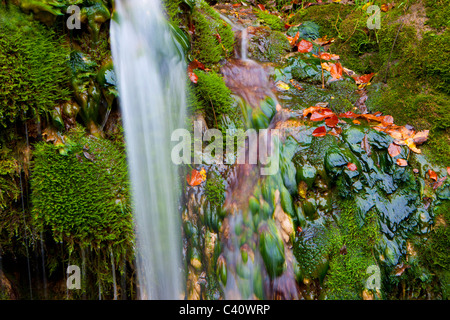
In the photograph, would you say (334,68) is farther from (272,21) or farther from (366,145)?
(272,21)

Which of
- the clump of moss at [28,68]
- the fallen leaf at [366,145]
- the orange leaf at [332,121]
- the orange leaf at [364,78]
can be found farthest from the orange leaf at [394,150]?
the clump of moss at [28,68]

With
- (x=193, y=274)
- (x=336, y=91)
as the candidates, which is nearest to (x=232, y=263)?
(x=193, y=274)

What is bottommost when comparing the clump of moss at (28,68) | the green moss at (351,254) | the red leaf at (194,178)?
the green moss at (351,254)

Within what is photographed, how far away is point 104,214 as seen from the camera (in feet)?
8.63

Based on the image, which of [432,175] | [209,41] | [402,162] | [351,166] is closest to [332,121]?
[351,166]

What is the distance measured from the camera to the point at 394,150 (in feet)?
10.1

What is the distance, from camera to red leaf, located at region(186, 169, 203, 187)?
298 centimetres

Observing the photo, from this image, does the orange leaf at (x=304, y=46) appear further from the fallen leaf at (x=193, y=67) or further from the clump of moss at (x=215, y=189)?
the clump of moss at (x=215, y=189)

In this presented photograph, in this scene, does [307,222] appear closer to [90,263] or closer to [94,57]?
[90,263]

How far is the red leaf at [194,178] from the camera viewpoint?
2977mm

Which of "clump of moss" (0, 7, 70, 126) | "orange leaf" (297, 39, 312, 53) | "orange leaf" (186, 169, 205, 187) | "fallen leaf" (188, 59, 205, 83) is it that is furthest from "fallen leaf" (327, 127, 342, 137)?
"clump of moss" (0, 7, 70, 126)

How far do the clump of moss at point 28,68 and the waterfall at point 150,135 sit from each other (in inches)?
20.1

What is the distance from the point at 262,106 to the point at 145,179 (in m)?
1.63

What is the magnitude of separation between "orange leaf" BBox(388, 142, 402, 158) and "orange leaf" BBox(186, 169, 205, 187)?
204cm
